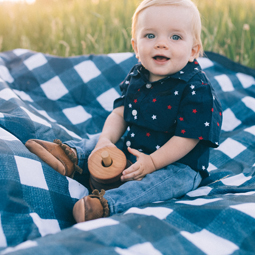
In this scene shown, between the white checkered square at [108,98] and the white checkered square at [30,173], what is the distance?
83cm

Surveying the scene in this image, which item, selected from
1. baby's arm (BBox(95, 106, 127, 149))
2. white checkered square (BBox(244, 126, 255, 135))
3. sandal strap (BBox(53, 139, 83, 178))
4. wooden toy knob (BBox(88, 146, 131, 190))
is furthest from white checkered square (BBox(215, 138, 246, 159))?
sandal strap (BBox(53, 139, 83, 178))

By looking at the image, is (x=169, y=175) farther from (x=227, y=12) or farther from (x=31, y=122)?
(x=227, y=12)

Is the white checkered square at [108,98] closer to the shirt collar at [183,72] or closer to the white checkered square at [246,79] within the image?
the shirt collar at [183,72]

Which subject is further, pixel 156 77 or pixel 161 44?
pixel 156 77

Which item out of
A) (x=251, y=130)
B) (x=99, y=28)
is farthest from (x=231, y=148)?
(x=99, y=28)

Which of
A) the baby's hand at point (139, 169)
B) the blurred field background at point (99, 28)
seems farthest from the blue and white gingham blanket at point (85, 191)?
the blurred field background at point (99, 28)

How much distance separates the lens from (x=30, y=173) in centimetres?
99

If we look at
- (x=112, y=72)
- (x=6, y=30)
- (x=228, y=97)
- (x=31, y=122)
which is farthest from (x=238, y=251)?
(x=6, y=30)

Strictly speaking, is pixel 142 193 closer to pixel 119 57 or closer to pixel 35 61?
pixel 119 57

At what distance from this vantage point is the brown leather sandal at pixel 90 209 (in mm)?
898

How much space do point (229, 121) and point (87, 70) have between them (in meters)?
0.95

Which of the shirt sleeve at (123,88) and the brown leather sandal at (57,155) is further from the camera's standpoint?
the shirt sleeve at (123,88)

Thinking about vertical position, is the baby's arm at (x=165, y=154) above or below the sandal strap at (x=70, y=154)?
above

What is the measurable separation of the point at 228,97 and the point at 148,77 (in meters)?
0.82
